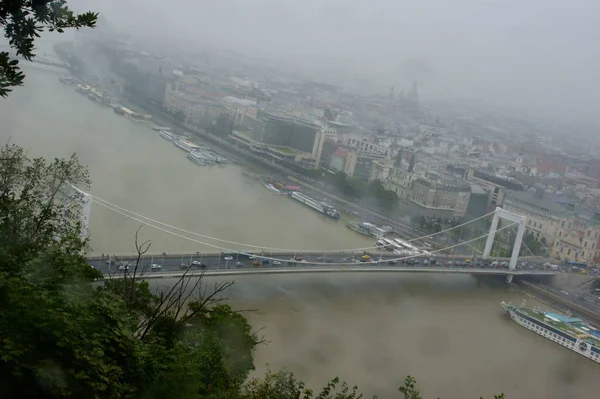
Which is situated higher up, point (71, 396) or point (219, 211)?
point (71, 396)

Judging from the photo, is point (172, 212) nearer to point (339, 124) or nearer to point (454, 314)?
point (454, 314)

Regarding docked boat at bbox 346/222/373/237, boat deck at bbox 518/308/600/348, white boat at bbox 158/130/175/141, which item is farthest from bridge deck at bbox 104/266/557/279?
white boat at bbox 158/130/175/141

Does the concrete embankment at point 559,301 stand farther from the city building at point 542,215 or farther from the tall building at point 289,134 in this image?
the tall building at point 289,134

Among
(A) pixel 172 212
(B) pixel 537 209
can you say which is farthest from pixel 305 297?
(B) pixel 537 209

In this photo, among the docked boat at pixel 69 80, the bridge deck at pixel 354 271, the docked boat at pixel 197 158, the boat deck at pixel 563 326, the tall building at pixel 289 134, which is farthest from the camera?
the tall building at pixel 289 134

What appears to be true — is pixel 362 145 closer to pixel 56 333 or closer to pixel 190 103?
pixel 190 103

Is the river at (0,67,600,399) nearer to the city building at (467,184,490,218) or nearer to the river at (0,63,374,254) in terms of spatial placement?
the river at (0,63,374,254)

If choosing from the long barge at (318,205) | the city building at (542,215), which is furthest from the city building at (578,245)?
the long barge at (318,205)
